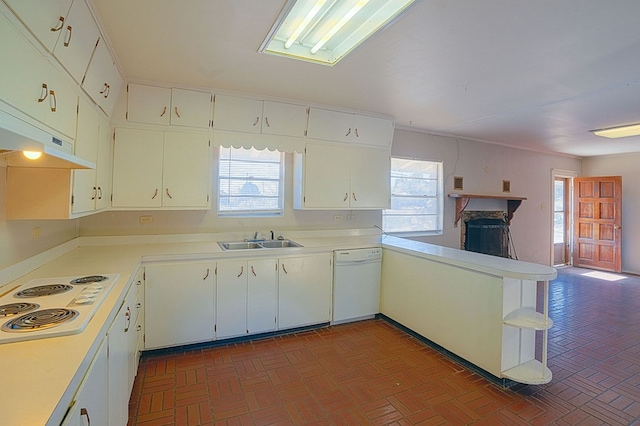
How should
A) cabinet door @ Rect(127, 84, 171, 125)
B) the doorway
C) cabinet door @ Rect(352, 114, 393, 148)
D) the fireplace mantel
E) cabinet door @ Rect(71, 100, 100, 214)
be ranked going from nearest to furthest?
cabinet door @ Rect(71, 100, 100, 214)
cabinet door @ Rect(127, 84, 171, 125)
cabinet door @ Rect(352, 114, 393, 148)
the fireplace mantel
the doorway

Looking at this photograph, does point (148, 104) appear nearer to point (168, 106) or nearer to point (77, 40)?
point (168, 106)

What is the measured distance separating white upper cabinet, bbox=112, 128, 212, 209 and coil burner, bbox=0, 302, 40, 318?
159 cm

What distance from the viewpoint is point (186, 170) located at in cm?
310

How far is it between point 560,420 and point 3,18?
139 inches

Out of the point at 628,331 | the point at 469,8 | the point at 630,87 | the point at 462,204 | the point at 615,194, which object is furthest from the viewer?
the point at 615,194

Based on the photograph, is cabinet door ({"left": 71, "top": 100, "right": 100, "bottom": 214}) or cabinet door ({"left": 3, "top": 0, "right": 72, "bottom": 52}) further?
cabinet door ({"left": 71, "top": 100, "right": 100, "bottom": 214})

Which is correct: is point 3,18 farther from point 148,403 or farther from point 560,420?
point 560,420

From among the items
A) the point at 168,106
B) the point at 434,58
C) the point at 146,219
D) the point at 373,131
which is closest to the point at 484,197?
the point at 373,131

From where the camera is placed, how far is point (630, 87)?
2.91 m

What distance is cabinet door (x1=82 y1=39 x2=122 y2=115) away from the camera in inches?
81.7

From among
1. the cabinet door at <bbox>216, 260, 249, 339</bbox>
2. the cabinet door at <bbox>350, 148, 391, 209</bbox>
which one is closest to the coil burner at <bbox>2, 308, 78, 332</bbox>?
the cabinet door at <bbox>216, 260, 249, 339</bbox>

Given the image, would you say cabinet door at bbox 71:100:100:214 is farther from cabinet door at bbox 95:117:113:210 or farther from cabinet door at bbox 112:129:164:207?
cabinet door at bbox 112:129:164:207

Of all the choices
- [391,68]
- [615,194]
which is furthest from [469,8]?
[615,194]

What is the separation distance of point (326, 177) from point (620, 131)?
4.20 meters
